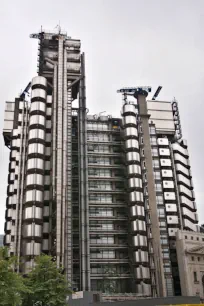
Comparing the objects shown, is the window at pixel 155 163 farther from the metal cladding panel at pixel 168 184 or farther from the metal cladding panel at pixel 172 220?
the metal cladding panel at pixel 172 220

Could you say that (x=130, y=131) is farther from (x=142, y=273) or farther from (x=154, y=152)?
(x=142, y=273)

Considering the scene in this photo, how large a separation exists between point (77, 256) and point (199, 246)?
30761mm

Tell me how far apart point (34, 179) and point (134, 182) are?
26.3 metres

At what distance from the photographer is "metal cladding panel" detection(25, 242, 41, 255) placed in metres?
90.2

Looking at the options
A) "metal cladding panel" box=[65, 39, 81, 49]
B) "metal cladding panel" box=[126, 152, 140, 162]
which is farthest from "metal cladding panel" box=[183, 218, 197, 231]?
"metal cladding panel" box=[65, 39, 81, 49]

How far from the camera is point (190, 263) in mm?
98375

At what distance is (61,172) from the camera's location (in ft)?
325

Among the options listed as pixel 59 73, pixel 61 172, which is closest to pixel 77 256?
pixel 61 172

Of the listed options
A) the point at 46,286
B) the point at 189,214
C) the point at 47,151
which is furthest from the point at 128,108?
the point at 46,286

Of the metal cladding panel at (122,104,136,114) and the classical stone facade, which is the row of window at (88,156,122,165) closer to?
the metal cladding panel at (122,104,136,114)

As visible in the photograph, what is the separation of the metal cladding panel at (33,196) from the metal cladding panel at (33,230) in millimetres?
6134

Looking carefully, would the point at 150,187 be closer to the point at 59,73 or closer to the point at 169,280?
Result: the point at 169,280

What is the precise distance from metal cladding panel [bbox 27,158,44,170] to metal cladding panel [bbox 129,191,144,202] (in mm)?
24177

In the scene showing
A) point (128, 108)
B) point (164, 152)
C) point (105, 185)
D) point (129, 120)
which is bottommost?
point (105, 185)
